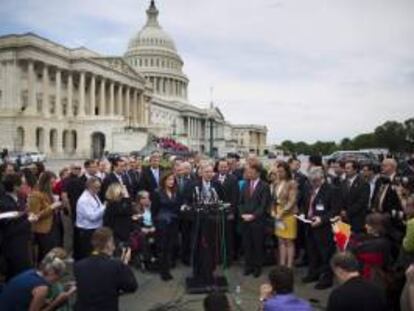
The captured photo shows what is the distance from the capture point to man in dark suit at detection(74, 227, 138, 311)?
→ 6.21m

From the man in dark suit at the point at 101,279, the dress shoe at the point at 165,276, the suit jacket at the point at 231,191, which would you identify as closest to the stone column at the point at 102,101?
the suit jacket at the point at 231,191

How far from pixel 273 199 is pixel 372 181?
2099 mm

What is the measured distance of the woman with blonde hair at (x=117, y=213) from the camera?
33.1ft

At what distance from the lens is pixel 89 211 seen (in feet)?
33.7

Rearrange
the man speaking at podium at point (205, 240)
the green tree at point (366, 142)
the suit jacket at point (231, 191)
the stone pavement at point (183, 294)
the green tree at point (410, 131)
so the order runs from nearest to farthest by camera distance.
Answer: the stone pavement at point (183, 294) → the man speaking at podium at point (205, 240) → the suit jacket at point (231, 191) → the green tree at point (410, 131) → the green tree at point (366, 142)

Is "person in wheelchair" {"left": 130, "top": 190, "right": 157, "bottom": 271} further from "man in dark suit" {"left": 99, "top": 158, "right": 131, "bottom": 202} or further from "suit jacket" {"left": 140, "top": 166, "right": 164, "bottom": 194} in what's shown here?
"suit jacket" {"left": 140, "top": 166, "right": 164, "bottom": 194}

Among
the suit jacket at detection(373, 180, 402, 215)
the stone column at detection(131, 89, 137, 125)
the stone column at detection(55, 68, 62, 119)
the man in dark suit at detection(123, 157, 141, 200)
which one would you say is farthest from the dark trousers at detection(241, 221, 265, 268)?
the stone column at detection(131, 89, 137, 125)

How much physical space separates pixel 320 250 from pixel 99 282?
18.5 feet

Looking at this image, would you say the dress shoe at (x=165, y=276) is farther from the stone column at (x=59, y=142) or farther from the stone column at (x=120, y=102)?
the stone column at (x=120, y=102)

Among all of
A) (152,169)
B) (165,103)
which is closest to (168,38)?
(165,103)

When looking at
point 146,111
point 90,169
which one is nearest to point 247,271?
point 90,169

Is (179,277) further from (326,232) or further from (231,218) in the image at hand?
(326,232)

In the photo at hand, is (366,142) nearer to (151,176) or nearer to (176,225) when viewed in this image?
(151,176)

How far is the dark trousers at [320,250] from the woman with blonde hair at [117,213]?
348 centimetres
